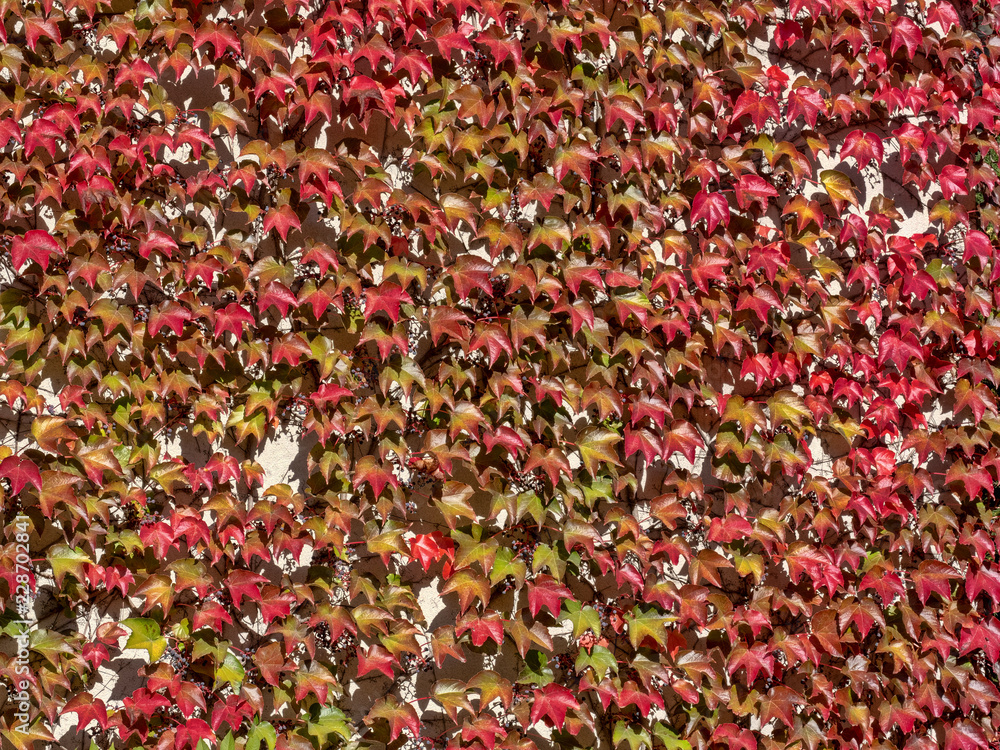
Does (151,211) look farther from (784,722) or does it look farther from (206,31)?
(784,722)

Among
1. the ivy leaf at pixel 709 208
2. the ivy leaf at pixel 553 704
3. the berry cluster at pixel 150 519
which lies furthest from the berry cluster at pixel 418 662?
the ivy leaf at pixel 709 208

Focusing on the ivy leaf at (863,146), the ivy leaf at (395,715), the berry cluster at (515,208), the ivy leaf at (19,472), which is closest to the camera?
the ivy leaf at (19,472)

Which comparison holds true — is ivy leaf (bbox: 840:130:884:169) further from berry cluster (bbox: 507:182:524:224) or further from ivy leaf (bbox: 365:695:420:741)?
ivy leaf (bbox: 365:695:420:741)

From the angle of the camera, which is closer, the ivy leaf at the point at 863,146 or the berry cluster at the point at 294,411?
the berry cluster at the point at 294,411

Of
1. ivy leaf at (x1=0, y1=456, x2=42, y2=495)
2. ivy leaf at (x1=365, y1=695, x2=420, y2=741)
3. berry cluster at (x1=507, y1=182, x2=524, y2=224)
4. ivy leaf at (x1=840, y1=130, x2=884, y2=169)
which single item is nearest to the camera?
ivy leaf at (x1=0, y1=456, x2=42, y2=495)

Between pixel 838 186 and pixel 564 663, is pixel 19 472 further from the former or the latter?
pixel 838 186

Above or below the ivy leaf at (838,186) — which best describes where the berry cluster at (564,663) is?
below

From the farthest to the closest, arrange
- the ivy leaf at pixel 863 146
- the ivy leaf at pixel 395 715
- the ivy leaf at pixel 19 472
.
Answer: the ivy leaf at pixel 863 146
the ivy leaf at pixel 395 715
the ivy leaf at pixel 19 472

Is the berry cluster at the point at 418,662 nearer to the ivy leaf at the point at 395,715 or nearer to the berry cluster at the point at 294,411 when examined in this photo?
the ivy leaf at the point at 395,715

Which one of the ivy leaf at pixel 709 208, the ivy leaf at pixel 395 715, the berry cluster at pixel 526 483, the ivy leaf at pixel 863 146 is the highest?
the ivy leaf at pixel 863 146

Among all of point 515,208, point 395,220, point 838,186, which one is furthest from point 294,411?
point 838,186

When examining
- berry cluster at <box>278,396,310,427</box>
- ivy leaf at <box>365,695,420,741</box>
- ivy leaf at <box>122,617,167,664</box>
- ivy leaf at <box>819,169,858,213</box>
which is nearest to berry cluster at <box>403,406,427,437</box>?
berry cluster at <box>278,396,310,427</box>
